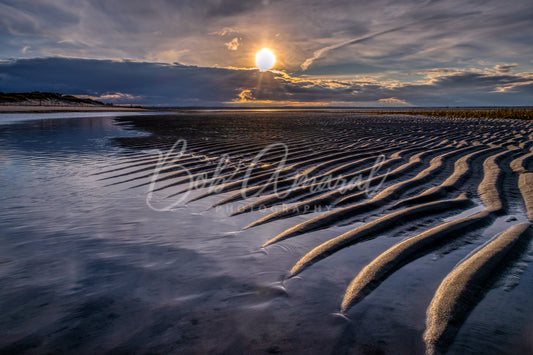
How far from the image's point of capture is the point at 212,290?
7.60 feet

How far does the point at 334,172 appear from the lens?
20.6ft

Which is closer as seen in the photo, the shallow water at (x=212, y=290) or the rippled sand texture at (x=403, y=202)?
the shallow water at (x=212, y=290)

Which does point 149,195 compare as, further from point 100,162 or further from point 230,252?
point 100,162

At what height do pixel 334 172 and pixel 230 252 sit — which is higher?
pixel 334 172

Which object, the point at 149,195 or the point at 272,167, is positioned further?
the point at 272,167

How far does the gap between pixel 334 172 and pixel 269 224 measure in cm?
302

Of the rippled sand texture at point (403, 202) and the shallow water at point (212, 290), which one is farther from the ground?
the rippled sand texture at point (403, 202)

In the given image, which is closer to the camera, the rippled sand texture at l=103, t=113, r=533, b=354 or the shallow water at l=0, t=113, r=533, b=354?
the shallow water at l=0, t=113, r=533, b=354

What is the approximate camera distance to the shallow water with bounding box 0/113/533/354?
179 centimetres

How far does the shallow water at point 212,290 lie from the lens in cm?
179

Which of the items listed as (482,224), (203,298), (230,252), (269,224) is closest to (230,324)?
(203,298)

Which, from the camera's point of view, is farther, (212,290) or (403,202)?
(403,202)

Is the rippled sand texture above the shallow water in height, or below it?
above

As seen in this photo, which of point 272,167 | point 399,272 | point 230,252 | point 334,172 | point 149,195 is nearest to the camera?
point 399,272
